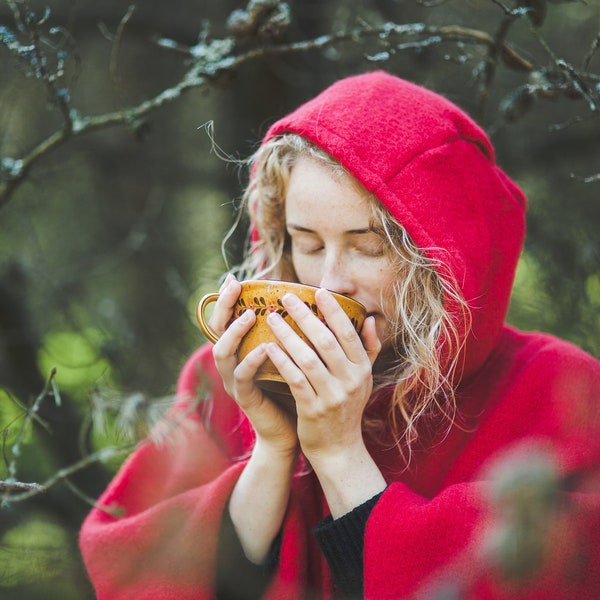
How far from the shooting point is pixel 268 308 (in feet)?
4.64

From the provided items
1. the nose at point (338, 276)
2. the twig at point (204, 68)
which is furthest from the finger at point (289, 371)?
the twig at point (204, 68)

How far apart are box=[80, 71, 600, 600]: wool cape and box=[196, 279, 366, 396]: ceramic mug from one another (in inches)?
9.4

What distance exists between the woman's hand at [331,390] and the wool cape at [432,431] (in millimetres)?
92

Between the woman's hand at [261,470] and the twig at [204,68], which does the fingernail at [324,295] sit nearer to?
the woman's hand at [261,470]

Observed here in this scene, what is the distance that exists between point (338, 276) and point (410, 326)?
206 millimetres

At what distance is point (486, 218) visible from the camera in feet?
5.19

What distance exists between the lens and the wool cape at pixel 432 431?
133 cm

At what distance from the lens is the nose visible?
154cm

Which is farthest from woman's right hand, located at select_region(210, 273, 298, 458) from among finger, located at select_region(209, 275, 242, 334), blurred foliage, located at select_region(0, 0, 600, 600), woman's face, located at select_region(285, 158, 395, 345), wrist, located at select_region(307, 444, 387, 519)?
blurred foliage, located at select_region(0, 0, 600, 600)

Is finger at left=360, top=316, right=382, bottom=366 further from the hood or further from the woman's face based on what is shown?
the hood

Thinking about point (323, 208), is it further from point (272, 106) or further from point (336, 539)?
point (272, 106)

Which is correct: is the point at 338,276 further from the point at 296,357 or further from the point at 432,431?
the point at 432,431

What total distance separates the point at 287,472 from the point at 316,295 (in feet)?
1.56

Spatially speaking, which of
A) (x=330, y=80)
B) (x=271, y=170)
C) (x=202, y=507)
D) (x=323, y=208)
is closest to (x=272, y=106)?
(x=330, y=80)
